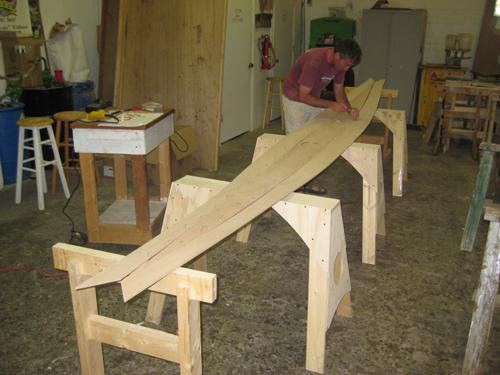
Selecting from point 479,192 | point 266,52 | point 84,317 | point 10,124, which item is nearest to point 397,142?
point 479,192

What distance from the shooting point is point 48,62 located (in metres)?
4.78

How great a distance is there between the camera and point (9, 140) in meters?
4.18

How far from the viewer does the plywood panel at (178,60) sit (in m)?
4.51

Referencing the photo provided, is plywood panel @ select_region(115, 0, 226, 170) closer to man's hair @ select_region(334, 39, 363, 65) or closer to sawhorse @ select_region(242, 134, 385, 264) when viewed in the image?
man's hair @ select_region(334, 39, 363, 65)

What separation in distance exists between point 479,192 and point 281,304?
4.75ft

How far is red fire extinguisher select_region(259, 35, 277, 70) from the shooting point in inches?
247

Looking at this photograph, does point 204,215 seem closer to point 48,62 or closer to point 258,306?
point 258,306

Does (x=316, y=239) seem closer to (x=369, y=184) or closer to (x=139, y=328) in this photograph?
(x=139, y=328)

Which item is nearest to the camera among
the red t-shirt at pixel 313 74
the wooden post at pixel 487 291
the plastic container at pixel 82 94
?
the wooden post at pixel 487 291

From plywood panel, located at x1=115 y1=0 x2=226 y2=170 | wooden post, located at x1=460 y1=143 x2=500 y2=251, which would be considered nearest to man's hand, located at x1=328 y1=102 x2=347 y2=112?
wooden post, located at x1=460 y1=143 x2=500 y2=251

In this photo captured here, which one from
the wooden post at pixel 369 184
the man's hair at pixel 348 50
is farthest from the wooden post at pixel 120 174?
the man's hair at pixel 348 50

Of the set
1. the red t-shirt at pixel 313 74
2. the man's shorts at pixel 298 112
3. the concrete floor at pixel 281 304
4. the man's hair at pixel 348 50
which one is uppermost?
the man's hair at pixel 348 50

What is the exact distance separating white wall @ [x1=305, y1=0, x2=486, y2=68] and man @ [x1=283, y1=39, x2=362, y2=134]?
4.03m

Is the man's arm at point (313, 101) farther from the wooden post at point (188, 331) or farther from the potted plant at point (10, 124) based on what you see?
the potted plant at point (10, 124)
